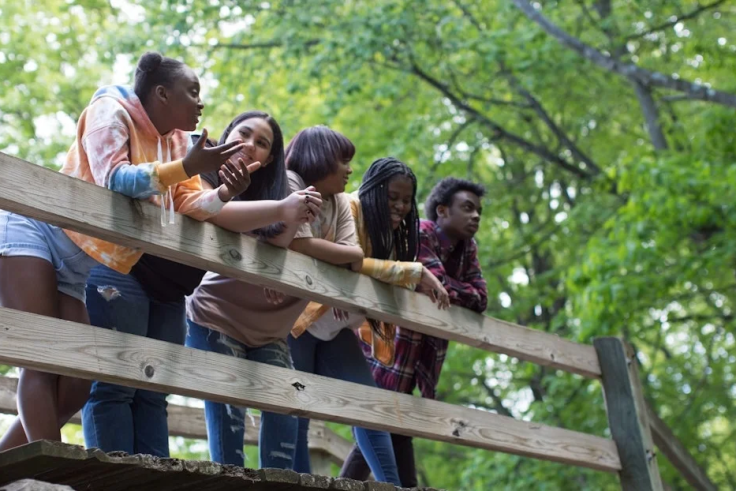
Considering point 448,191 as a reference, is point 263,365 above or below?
below

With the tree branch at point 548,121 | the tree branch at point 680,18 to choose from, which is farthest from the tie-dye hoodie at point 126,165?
the tree branch at point 548,121

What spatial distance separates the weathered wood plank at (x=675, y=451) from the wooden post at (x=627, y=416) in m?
0.27

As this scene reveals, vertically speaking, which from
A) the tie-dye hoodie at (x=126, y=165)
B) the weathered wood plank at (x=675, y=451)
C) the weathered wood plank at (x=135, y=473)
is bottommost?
the weathered wood plank at (x=135, y=473)

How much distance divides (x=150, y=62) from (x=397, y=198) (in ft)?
3.83

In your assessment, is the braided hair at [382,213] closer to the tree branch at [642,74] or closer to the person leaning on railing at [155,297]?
the person leaning on railing at [155,297]

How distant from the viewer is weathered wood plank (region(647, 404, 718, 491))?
5383 millimetres

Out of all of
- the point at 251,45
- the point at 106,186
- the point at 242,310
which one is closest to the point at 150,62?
the point at 106,186

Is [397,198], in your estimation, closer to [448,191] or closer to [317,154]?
[317,154]

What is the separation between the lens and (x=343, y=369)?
153 inches

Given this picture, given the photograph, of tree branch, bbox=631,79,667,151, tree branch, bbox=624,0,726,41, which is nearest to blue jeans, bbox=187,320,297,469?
tree branch, bbox=624,0,726,41

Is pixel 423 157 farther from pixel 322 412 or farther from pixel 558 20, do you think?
pixel 322 412

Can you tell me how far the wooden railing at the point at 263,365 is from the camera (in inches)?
99.4

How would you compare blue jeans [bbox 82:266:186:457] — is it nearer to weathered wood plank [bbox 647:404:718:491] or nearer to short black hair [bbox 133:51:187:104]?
short black hair [bbox 133:51:187:104]

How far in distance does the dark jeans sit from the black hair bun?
1.86 metres
